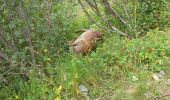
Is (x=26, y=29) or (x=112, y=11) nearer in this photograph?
(x=26, y=29)

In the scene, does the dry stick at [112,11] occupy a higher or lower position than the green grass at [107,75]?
higher

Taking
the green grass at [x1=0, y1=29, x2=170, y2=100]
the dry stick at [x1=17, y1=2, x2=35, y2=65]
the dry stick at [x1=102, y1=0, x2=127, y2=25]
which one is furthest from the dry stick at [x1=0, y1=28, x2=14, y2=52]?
the dry stick at [x1=102, y1=0, x2=127, y2=25]

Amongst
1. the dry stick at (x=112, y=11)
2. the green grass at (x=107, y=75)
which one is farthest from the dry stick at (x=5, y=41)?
the dry stick at (x=112, y=11)

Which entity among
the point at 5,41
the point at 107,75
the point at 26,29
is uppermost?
the point at 26,29

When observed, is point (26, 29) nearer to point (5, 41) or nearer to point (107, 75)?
point (5, 41)

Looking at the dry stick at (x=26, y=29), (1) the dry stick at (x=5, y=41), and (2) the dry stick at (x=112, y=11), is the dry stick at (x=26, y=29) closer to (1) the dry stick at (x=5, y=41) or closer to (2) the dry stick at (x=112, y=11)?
(1) the dry stick at (x=5, y=41)

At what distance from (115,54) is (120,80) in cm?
43

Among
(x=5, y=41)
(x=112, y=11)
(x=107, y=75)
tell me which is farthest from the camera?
(x=112, y=11)

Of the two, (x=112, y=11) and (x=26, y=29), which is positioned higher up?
(x=26, y=29)

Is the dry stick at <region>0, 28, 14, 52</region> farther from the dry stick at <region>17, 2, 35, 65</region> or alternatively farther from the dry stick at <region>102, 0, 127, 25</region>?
the dry stick at <region>102, 0, 127, 25</region>

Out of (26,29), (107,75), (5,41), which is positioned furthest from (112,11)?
(5,41)

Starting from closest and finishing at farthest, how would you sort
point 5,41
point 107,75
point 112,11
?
1. point 5,41
2. point 107,75
3. point 112,11

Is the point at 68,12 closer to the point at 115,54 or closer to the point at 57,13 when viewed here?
the point at 57,13

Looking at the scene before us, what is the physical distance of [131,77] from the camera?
4.98 m
